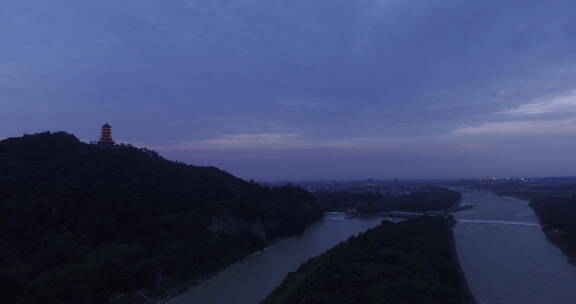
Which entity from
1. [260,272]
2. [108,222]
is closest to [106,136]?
[108,222]

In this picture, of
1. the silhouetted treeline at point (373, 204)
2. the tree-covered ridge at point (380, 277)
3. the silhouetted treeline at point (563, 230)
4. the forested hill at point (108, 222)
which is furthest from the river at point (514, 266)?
the silhouetted treeline at point (373, 204)

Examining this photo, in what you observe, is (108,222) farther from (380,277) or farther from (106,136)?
(106,136)

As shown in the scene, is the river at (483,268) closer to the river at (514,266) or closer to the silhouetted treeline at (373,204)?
the river at (514,266)

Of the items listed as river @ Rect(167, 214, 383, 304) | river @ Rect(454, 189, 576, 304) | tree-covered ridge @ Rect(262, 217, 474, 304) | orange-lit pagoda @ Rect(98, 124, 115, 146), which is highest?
orange-lit pagoda @ Rect(98, 124, 115, 146)

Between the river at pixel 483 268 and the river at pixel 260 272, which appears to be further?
the river at pixel 260 272

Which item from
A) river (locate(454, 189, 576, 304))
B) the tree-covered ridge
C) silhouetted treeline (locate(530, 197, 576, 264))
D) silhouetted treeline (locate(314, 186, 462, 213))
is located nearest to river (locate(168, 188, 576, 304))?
river (locate(454, 189, 576, 304))

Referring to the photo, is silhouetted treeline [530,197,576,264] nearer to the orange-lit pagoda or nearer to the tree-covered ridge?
the tree-covered ridge

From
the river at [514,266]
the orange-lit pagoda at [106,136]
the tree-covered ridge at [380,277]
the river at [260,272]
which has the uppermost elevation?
the orange-lit pagoda at [106,136]

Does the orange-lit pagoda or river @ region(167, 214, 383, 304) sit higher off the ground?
the orange-lit pagoda
